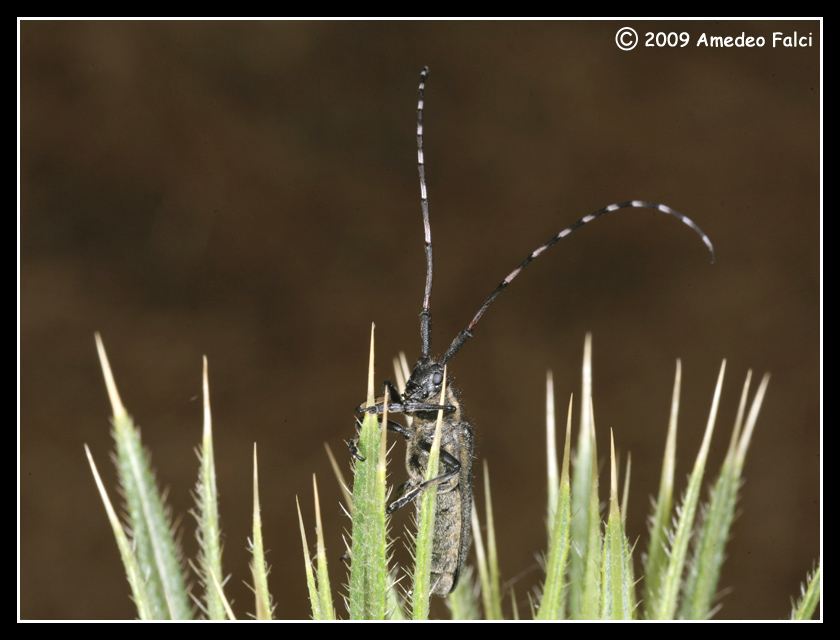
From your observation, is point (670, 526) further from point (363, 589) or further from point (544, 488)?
point (544, 488)

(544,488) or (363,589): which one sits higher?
(363,589)

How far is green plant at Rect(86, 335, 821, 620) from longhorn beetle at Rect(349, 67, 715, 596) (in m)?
0.10

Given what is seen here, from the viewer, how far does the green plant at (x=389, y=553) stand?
4.80ft

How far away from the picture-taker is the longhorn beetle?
2.08 meters

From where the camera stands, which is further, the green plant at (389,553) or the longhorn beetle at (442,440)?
the longhorn beetle at (442,440)

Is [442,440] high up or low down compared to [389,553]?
up

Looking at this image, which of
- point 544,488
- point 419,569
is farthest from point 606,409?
point 419,569

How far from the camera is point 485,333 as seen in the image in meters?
3.94

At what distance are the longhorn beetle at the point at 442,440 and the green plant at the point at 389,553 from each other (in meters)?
0.10

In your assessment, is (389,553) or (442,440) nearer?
(389,553)

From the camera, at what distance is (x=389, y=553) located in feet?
5.44

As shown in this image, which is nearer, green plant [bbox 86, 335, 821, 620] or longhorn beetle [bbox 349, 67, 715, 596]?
green plant [bbox 86, 335, 821, 620]

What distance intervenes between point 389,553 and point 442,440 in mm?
590

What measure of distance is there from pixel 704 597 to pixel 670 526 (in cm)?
25
